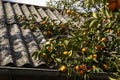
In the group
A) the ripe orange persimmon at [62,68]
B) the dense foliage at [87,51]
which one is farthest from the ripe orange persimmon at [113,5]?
the ripe orange persimmon at [62,68]

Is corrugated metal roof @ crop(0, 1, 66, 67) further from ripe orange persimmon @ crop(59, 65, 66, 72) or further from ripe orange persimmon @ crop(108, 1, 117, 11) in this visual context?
ripe orange persimmon @ crop(108, 1, 117, 11)

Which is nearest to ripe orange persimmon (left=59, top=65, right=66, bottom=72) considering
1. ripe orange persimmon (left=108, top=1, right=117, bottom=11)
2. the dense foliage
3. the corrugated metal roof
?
the dense foliage

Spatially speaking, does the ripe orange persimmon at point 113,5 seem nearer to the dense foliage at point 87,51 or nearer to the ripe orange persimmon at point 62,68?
the dense foliage at point 87,51

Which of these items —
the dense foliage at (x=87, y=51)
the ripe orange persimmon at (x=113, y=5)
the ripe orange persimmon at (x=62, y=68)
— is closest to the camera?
the ripe orange persimmon at (x=113, y=5)

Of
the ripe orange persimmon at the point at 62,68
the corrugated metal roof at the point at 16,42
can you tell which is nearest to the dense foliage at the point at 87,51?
the ripe orange persimmon at the point at 62,68

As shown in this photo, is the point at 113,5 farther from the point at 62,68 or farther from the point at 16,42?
the point at 16,42

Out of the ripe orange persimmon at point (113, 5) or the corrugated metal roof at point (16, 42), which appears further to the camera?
the corrugated metal roof at point (16, 42)

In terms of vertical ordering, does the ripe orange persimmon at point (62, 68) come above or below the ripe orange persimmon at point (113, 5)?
below

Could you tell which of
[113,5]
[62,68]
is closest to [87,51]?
[62,68]

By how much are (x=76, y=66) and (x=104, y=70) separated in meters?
0.43

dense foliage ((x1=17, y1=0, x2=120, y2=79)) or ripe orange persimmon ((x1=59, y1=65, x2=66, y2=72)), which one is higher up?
dense foliage ((x1=17, y1=0, x2=120, y2=79))

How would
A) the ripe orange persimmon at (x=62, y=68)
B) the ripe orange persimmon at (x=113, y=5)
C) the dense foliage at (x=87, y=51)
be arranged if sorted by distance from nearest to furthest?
the ripe orange persimmon at (x=113, y=5) → the ripe orange persimmon at (x=62, y=68) → the dense foliage at (x=87, y=51)

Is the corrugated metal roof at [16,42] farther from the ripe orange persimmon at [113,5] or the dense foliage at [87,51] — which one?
the ripe orange persimmon at [113,5]

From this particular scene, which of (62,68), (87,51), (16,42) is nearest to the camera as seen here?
(62,68)
